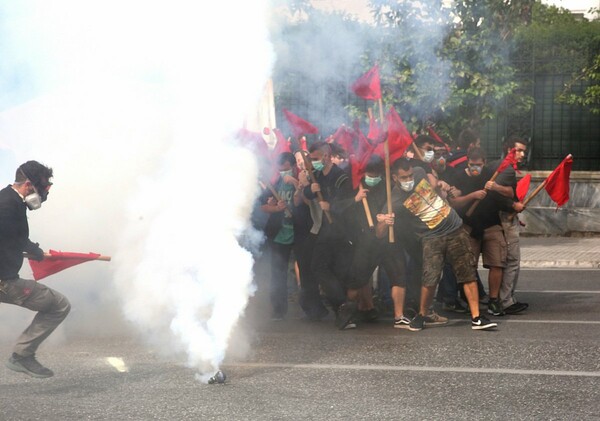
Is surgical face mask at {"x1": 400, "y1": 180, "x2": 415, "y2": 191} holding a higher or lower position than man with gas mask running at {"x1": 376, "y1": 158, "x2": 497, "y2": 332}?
higher

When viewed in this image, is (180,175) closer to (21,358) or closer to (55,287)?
(21,358)

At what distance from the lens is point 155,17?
9047 mm

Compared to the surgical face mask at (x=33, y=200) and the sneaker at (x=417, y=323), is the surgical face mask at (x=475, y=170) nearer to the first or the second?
the sneaker at (x=417, y=323)

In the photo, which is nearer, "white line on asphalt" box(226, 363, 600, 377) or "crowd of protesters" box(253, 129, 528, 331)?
"white line on asphalt" box(226, 363, 600, 377)

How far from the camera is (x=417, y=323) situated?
9.91m

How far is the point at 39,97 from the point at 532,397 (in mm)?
6012

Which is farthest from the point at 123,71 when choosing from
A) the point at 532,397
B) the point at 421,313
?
the point at 532,397

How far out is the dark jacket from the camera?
7945 millimetres

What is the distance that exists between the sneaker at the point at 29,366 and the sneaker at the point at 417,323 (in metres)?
3.37

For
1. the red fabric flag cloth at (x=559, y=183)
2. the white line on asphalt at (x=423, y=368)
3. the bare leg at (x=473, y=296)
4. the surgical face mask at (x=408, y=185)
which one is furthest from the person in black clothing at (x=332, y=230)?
the red fabric flag cloth at (x=559, y=183)

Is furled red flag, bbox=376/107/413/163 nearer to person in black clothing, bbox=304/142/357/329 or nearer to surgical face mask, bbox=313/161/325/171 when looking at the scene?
person in black clothing, bbox=304/142/357/329

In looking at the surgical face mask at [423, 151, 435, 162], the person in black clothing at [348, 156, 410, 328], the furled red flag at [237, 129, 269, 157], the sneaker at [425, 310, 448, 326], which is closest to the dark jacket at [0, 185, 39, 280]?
the furled red flag at [237, 129, 269, 157]

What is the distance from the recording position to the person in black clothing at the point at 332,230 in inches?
412

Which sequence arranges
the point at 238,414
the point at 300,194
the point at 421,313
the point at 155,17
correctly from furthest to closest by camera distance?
the point at 300,194
the point at 421,313
the point at 155,17
the point at 238,414
